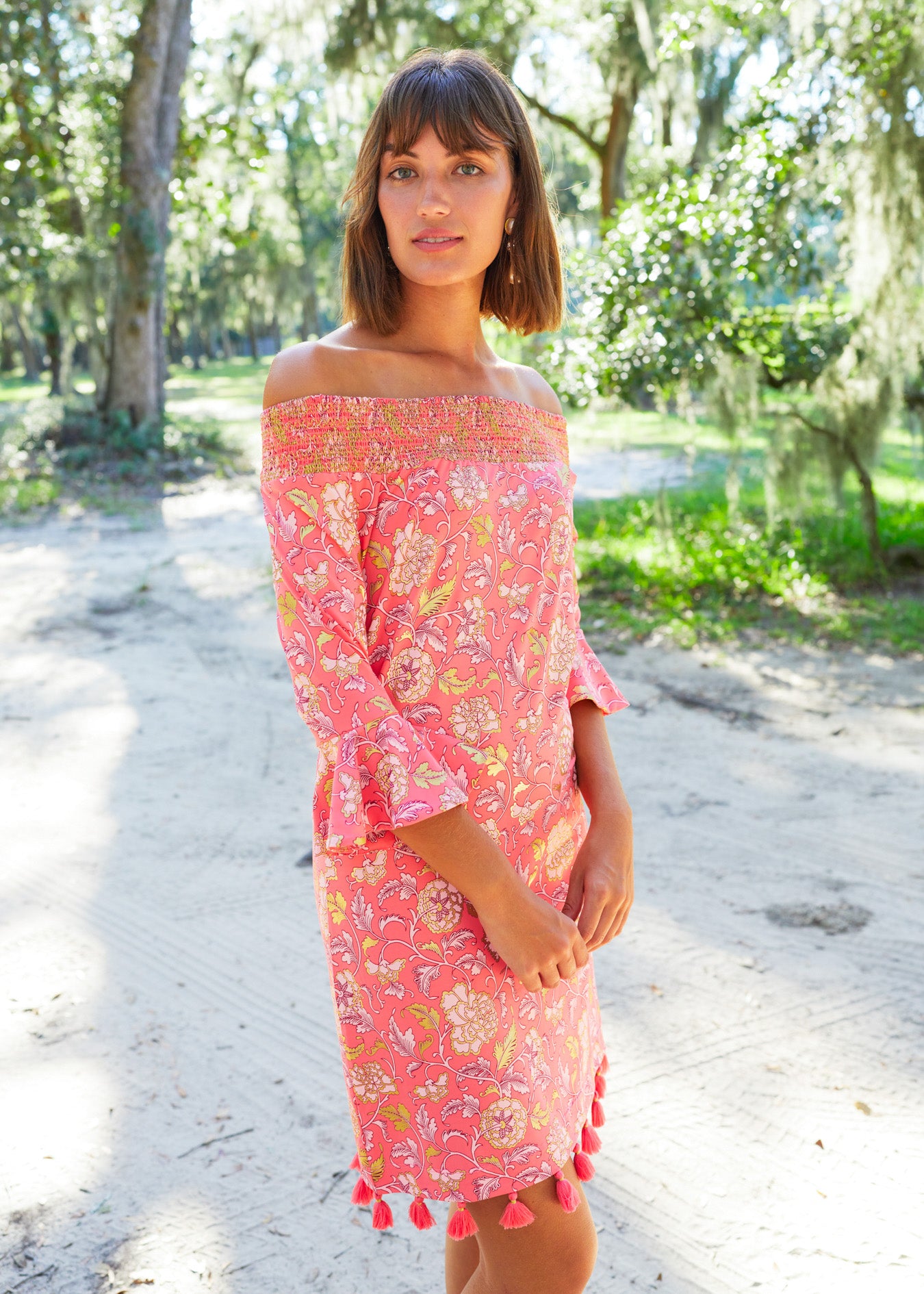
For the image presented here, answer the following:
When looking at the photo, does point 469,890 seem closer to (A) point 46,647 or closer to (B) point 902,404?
(A) point 46,647

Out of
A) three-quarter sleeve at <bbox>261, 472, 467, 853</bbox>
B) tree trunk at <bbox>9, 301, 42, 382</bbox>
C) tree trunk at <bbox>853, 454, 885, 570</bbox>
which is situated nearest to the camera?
three-quarter sleeve at <bbox>261, 472, 467, 853</bbox>

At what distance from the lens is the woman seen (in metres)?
1.38

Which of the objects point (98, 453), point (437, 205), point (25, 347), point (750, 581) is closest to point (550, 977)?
point (437, 205)

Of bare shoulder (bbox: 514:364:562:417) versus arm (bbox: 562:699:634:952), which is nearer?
arm (bbox: 562:699:634:952)

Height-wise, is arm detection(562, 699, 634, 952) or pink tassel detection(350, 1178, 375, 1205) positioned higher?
arm detection(562, 699, 634, 952)

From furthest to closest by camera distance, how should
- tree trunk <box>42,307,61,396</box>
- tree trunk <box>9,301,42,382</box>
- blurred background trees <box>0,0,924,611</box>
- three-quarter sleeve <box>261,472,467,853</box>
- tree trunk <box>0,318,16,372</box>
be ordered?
tree trunk <box>0,318,16,372</box> → tree trunk <box>9,301,42,382</box> → tree trunk <box>42,307,61,396</box> → blurred background trees <box>0,0,924,611</box> → three-quarter sleeve <box>261,472,467,853</box>

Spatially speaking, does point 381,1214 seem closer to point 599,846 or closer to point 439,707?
point 599,846

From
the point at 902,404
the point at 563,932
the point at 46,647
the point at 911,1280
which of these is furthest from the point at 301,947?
the point at 902,404

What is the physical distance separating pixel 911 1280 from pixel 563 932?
4.14 feet

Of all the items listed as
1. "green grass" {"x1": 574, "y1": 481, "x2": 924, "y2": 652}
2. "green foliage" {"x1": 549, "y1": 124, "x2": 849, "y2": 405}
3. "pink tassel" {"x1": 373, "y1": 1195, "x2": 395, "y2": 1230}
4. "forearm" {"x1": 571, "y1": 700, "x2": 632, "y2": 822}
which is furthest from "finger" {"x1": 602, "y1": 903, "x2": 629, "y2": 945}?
"green foliage" {"x1": 549, "y1": 124, "x2": 849, "y2": 405}

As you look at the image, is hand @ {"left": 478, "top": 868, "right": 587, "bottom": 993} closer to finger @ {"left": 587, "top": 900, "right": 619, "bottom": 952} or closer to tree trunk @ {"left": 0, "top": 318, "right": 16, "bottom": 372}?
finger @ {"left": 587, "top": 900, "right": 619, "bottom": 952}

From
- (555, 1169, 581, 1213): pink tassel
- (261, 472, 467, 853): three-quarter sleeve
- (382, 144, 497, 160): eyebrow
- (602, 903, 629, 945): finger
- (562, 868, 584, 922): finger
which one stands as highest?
(382, 144, 497, 160): eyebrow

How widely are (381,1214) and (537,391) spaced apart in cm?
127

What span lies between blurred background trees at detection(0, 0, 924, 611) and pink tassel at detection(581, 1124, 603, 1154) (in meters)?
1.56
